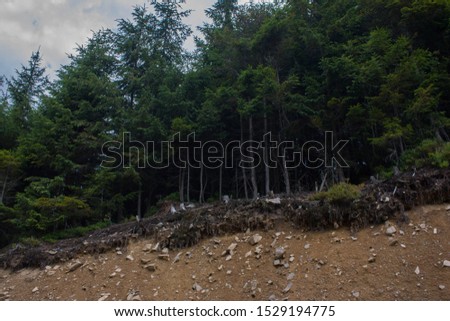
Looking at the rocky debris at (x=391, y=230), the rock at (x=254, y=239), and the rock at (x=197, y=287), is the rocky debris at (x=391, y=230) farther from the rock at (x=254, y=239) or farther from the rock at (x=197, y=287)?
the rock at (x=197, y=287)

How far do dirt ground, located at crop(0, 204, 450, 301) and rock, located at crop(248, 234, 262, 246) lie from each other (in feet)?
0.10

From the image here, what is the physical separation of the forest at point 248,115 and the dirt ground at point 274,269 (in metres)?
2.71

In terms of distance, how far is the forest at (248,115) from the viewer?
1006 centimetres

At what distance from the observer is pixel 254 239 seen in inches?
286

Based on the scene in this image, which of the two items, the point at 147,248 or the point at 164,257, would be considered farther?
the point at 147,248

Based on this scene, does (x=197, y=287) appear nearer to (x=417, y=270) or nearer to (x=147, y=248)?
(x=147, y=248)

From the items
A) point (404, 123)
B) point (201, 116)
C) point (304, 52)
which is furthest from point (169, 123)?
point (404, 123)

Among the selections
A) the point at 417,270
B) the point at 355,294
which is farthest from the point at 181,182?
the point at 417,270

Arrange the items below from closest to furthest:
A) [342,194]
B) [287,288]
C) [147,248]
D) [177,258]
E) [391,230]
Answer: [287,288], [391,230], [342,194], [177,258], [147,248]

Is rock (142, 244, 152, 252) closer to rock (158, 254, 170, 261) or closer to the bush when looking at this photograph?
rock (158, 254, 170, 261)

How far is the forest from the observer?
10062 millimetres

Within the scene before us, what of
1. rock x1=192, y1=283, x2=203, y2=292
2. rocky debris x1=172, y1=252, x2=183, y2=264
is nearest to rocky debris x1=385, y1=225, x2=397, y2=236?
rock x1=192, y1=283, x2=203, y2=292

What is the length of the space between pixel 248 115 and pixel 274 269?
281 inches
